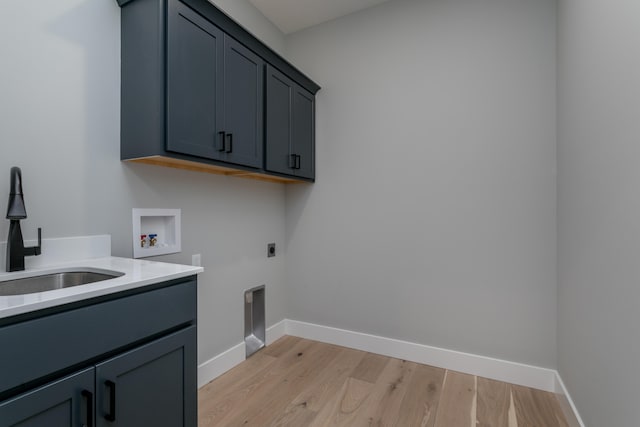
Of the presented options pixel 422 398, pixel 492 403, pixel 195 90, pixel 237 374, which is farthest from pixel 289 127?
pixel 492 403

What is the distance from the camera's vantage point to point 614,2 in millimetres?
1177

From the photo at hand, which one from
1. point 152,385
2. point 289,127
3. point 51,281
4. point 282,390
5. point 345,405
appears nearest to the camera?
point 152,385

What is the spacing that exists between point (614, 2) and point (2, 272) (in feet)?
8.12

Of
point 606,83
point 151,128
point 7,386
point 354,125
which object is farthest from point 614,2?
point 7,386

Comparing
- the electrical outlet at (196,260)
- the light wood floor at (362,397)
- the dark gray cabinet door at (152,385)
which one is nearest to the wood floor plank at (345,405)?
the light wood floor at (362,397)

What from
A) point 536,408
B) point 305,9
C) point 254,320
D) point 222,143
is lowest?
point 536,408

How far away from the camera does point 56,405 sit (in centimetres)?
85

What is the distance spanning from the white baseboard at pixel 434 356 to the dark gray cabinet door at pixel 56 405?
6.22ft

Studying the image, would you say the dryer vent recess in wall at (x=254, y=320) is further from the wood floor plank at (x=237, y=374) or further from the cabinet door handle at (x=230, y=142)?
the cabinet door handle at (x=230, y=142)

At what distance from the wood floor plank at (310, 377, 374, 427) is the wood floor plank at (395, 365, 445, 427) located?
0.76ft

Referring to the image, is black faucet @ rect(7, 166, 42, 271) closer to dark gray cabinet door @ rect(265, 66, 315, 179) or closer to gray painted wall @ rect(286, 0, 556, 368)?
dark gray cabinet door @ rect(265, 66, 315, 179)

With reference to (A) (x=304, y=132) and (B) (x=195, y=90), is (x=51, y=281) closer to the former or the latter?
(B) (x=195, y=90)

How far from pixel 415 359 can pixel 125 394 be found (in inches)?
75.2

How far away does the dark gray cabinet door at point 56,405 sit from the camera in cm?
77
